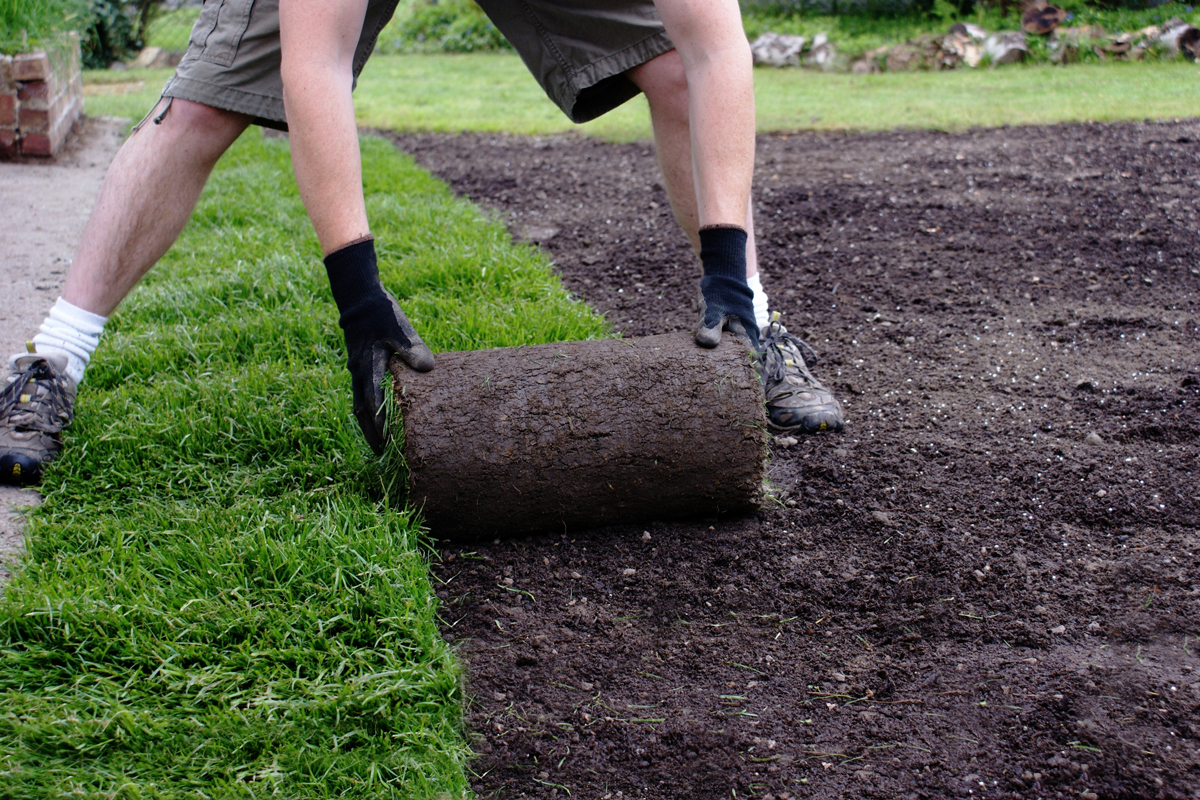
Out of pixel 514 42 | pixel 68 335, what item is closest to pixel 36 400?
pixel 68 335

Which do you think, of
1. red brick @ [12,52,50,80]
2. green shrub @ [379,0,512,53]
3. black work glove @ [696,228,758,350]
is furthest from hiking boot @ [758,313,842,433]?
green shrub @ [379,0,512,53]

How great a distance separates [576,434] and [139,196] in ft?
4.71

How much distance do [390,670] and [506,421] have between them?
0.60 metres

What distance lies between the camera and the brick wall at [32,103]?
17.8ft

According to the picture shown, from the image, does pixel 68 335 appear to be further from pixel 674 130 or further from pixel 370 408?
Answer: pixel 674 130

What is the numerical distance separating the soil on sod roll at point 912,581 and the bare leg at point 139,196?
1.31 m

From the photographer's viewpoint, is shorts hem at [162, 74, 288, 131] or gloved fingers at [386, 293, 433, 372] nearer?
gloved fingers at [386, 293, 433, 372]

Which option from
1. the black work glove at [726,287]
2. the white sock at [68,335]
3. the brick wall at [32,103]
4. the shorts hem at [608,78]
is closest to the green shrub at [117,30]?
the brick wall at [32,103]

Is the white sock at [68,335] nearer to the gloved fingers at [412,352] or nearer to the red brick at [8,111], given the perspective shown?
the gloved fingers at [412,352]

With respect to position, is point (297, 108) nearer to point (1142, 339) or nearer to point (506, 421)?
point (506, 421)

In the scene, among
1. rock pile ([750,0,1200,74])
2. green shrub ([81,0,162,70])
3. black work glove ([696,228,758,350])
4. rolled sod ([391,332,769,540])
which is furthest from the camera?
green shrub ([81,0,162,70])

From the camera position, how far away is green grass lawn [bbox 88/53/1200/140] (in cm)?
660

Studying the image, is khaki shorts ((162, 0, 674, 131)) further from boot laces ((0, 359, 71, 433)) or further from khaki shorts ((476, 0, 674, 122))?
boot laces ((0, 359, 71, 433))

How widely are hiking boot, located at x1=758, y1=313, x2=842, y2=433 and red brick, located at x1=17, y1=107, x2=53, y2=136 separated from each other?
507cm
